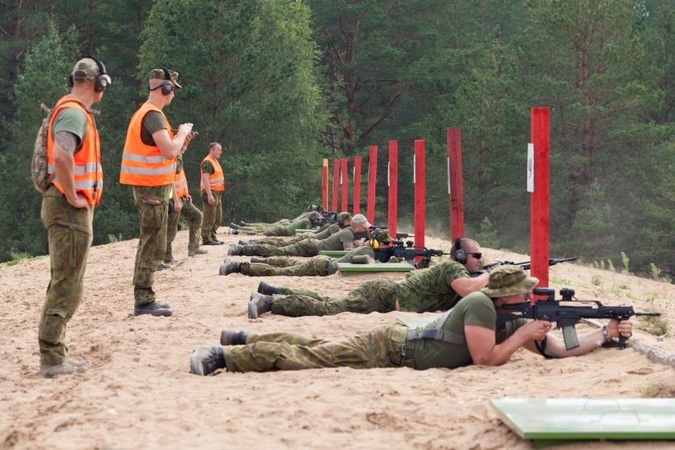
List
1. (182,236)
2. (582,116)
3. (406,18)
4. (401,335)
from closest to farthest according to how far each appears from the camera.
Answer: (401,335) → (182,236) → (582,116) → (406,18)

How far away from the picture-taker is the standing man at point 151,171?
10.4 meters

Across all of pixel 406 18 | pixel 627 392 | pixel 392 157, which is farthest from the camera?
pixel 406 18

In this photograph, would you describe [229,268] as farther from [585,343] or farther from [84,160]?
[585,343]

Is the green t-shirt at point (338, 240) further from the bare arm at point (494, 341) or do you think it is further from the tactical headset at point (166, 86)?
the bare arm at point (494, 341)

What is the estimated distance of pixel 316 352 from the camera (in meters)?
7.73

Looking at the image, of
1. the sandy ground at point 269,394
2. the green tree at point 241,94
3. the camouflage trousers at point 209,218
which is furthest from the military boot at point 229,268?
the green tree at point 241,94

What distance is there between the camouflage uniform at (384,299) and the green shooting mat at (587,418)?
4.16 m

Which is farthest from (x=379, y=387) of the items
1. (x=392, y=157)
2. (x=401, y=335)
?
(x=392, y=157)

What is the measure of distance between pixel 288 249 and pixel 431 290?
7.46m

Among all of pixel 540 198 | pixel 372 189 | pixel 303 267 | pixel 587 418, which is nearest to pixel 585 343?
pixel 540 198

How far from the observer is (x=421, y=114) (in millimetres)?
55844

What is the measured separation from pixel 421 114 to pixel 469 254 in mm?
46638

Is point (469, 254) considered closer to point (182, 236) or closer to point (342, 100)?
point (182, 236)

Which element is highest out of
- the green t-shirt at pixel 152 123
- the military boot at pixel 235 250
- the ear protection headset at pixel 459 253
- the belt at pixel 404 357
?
the green t-shirt at pixel 152 123
